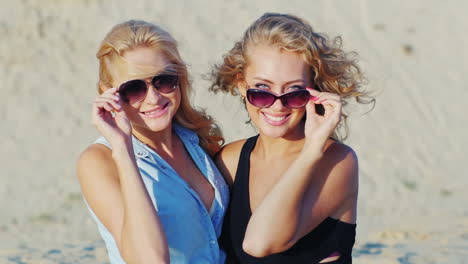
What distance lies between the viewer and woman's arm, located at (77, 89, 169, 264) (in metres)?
3.41

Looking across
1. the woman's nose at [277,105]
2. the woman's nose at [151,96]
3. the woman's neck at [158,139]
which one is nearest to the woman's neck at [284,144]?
the woman's nose at [277,105]

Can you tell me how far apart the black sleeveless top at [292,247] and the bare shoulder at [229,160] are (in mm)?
122

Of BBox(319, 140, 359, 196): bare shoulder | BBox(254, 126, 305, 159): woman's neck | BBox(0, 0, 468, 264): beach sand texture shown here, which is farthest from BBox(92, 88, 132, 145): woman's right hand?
BBox(0, 0, 468, 264): beach sand texture

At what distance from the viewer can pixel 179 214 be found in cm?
373

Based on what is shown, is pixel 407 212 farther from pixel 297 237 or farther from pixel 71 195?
pixel 297 237

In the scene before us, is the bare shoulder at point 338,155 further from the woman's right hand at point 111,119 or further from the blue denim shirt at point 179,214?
the woman's right hand at point 111,119

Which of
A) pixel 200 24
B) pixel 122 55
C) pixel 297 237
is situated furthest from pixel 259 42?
pixel 200 24

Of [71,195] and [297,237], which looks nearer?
[297,237]

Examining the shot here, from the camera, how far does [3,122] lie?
11484mm

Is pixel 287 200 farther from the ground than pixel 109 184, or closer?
closer

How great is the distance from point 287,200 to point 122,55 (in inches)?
43.4

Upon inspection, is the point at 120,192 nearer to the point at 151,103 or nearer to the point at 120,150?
the point at 120,150

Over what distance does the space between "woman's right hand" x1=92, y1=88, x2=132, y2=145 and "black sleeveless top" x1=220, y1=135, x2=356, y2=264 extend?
0.77m

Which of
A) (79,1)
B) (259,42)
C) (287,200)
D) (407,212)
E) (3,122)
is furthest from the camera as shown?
(79,1)
